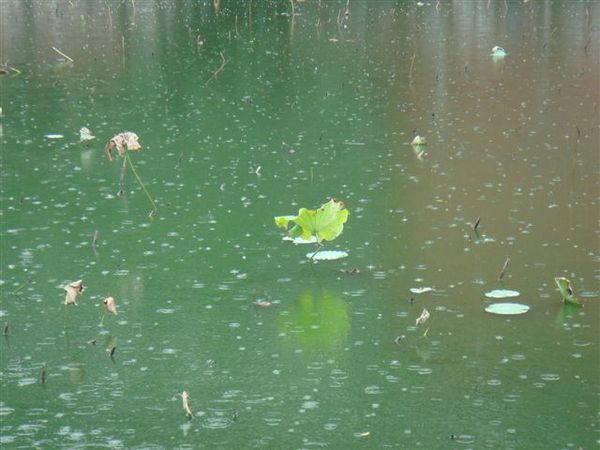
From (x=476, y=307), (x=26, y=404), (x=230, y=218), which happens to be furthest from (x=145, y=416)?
(x=230, y=218)

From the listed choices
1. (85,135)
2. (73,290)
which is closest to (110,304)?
(73,290)

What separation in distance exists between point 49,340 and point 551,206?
213 centimetres

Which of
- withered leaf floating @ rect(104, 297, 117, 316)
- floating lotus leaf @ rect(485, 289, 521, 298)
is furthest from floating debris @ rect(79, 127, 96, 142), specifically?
floating lotus leaf @ rect(485, 289, 521, 298)

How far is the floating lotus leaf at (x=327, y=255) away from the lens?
3789 mm

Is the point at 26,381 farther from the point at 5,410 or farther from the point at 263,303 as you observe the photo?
the point at 263,303

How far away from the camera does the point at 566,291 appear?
11.0 ft

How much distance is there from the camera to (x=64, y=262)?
3787 mm

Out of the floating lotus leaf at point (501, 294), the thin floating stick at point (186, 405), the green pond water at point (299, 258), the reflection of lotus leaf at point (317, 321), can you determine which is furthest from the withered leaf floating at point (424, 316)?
the thin floating stick at point (186, 405)

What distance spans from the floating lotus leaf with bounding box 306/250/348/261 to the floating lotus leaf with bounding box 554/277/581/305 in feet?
2.45

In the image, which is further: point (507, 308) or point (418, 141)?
point (418, 141)

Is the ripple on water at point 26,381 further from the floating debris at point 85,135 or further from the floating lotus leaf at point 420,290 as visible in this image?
the floating debris at point 85,135

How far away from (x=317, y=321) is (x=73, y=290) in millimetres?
692

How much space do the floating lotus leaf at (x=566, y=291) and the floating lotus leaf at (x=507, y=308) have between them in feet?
0.39

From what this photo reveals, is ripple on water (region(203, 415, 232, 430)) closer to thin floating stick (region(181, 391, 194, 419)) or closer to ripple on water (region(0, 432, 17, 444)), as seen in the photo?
thin floating stick (region(181, 391, 194, 419))
